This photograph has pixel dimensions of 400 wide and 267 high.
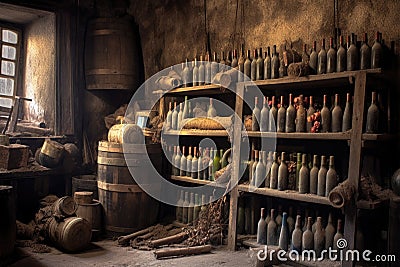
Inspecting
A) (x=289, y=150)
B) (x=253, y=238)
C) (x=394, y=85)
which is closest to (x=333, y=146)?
(x=289, y=150)

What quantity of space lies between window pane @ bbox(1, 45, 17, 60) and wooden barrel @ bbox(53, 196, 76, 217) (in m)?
3.11

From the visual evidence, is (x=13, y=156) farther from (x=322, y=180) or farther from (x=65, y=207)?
(x=322, y=180)

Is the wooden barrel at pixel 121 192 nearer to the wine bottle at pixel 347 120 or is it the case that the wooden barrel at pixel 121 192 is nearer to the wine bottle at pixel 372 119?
the wine bottle at pixel 347 120

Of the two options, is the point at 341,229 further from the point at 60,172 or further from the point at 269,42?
the point at 60,172

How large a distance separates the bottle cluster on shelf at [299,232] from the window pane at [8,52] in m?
4.78

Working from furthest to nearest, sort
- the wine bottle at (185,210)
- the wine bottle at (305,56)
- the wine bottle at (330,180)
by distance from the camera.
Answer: the wine bottle at (185,210) → the wine bottle at (305,56) → the wine bottle at (330,180)

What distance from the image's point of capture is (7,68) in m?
6.54

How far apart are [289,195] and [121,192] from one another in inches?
79.3

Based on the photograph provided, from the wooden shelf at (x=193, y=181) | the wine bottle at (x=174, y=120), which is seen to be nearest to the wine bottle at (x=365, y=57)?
the wooden shelf at (x=193, y=181)

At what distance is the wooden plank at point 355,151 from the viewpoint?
348 centimetres

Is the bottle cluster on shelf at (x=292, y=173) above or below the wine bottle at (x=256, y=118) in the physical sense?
below

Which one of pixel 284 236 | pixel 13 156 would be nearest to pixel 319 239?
pixel 284 236

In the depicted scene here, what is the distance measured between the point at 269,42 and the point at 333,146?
1431 millimetres

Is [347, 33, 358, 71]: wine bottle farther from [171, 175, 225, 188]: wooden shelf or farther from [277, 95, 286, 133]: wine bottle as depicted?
[171, 175, 225, 188]: wooden shelf
